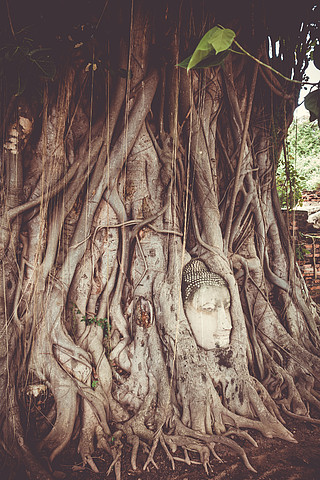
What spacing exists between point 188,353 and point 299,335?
1.28m

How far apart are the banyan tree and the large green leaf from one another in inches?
47.2

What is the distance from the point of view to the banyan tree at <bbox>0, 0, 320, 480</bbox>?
1966 millimetres

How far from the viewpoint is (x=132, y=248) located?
2.45 metres

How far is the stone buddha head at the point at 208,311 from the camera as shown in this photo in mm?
2260

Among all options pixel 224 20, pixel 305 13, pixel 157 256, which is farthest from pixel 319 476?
pixel 224 20

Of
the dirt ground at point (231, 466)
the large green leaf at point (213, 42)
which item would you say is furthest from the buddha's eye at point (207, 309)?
the large green leaf at point (213, 42)

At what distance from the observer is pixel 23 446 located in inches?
70.7

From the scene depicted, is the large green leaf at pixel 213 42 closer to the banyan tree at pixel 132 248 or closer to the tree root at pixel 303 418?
the banyan tree at pixel 132 248

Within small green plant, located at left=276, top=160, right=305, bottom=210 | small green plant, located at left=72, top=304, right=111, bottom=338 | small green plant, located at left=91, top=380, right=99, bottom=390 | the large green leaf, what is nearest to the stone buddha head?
small green plant, located at left=72, top=304, right=111, bottom=338

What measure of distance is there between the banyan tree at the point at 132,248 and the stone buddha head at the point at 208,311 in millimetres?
10

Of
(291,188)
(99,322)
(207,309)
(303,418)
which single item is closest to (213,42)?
(207,309)

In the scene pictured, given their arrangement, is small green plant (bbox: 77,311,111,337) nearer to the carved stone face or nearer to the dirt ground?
the carved stone face

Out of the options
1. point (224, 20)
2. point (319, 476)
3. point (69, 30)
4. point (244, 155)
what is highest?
point (224, 20)

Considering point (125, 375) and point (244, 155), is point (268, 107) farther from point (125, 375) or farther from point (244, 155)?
point (125, 375)
